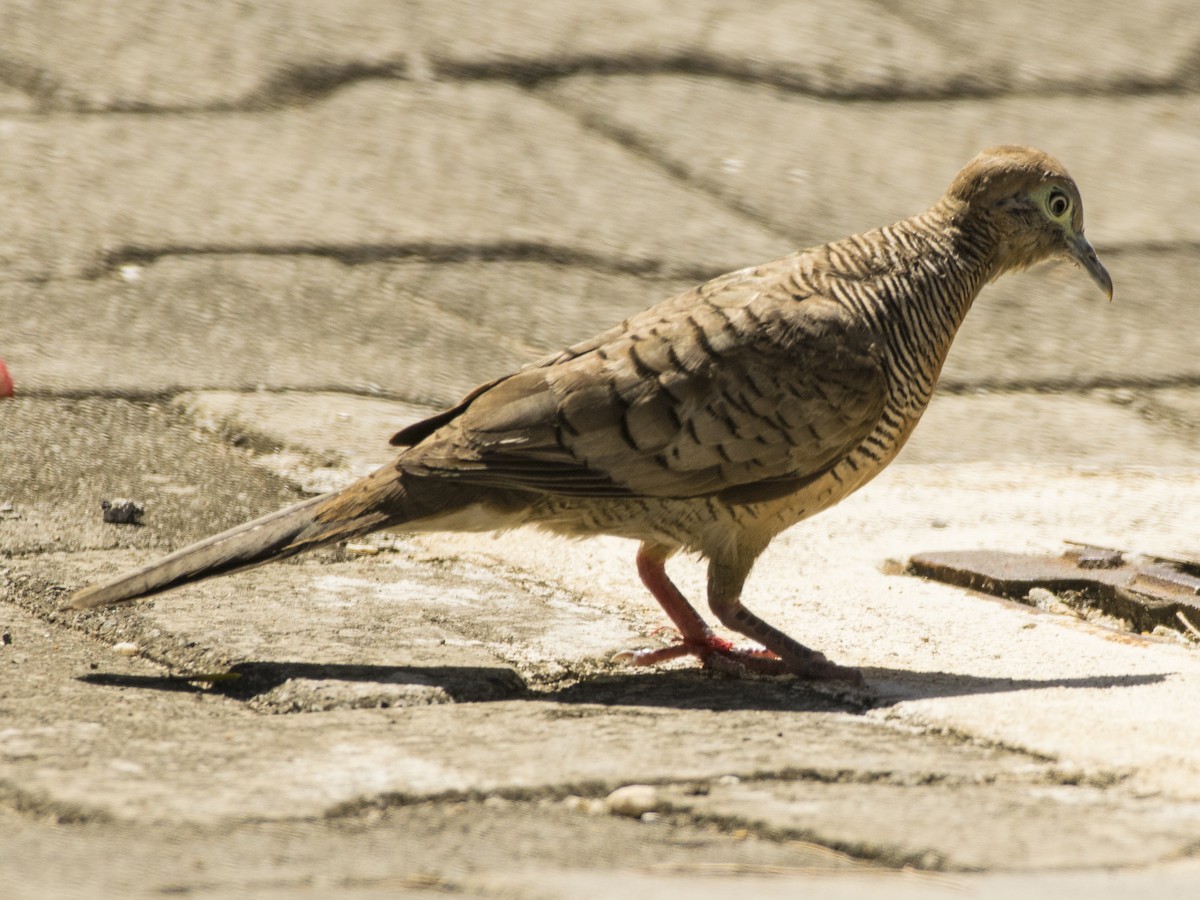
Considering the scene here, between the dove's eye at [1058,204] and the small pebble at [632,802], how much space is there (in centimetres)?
215

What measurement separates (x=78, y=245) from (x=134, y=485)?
2.08 m

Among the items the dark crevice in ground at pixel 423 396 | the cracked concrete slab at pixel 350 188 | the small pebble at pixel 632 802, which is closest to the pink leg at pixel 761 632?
the small pebble at pixel 632 802

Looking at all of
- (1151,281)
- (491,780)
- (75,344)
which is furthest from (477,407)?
(1151,281)

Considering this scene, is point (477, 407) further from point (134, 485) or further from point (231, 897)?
point (231, 897)

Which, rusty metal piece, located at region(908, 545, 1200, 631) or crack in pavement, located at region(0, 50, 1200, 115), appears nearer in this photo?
rusty metal piece, located at region(908, 545, 1200, 631)

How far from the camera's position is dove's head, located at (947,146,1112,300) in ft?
13.6

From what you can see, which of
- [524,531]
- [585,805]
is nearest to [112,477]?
[524,531]

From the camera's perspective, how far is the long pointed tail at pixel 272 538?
355 centimetres

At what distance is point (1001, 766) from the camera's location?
116 inches

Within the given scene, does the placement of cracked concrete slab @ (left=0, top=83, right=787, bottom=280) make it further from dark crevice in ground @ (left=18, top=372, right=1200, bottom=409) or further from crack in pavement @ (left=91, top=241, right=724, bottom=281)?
dark crevice in ground @ (left=18, top=372, right=1200, bottom=409)

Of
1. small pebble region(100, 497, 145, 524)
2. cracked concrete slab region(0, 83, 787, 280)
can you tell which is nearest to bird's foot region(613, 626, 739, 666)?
small pebble region(100, 497, 145, 524)

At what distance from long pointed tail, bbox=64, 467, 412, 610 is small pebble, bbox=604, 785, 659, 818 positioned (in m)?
1.17

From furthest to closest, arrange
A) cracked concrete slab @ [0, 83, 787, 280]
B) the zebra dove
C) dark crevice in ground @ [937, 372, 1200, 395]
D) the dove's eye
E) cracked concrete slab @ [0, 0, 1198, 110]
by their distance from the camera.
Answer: cracked concrete slab @ [0, 0, 1198, 110], cracked concrete slab @ [0, 83, 787, 280], dark crevice in ground @ [937, 372, 1200, 395], the dove's eye, the zebra dove

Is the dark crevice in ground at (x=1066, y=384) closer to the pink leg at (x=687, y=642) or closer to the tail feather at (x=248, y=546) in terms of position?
the pink leg at (x=687, y=642)
